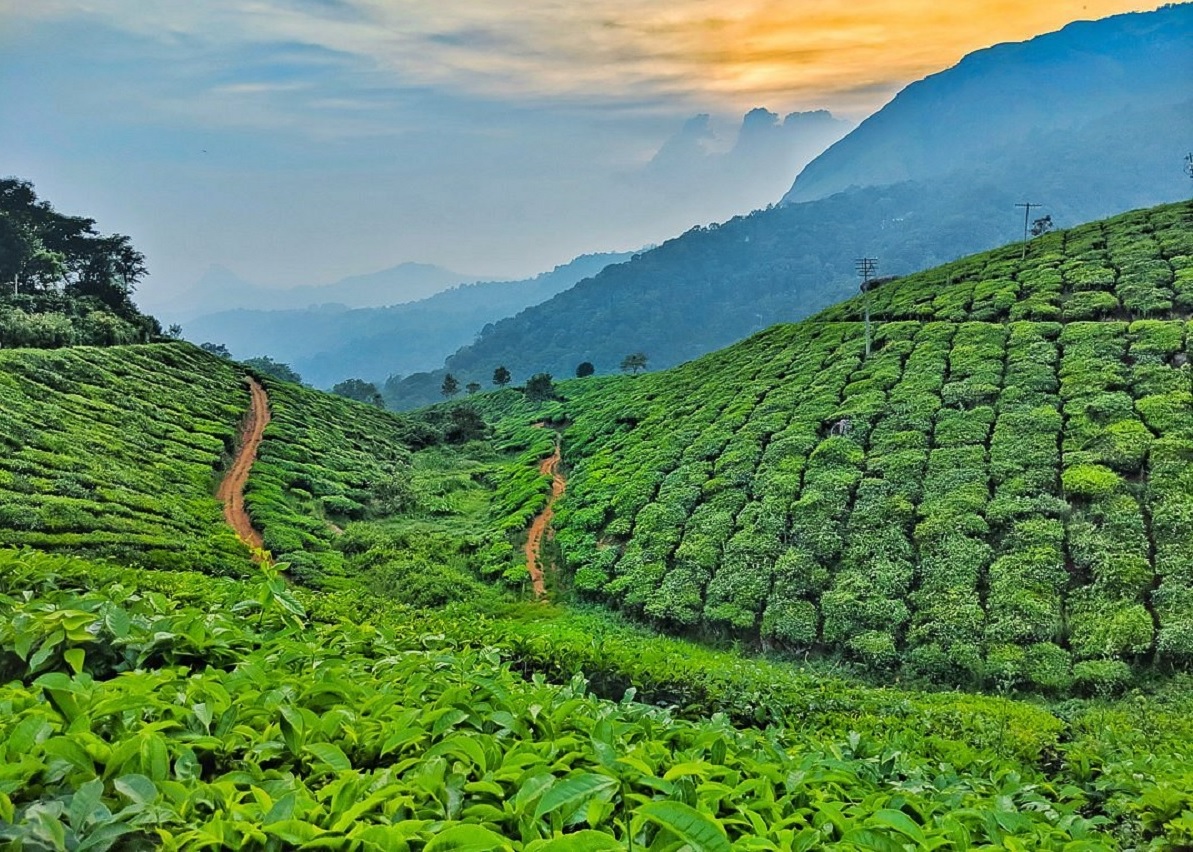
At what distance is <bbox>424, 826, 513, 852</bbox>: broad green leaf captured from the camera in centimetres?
173

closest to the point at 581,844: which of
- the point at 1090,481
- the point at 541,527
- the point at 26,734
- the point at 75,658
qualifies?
the point at 26,734

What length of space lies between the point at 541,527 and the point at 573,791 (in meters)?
24.0

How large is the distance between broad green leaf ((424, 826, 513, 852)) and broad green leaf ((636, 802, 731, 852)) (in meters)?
0.37

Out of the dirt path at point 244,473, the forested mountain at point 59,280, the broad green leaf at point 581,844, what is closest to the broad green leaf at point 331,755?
the broad green leaf at point 581,844

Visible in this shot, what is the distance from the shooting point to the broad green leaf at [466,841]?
173 centimetres

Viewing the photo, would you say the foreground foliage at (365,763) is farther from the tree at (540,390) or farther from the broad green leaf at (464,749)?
the tree at (540,390)

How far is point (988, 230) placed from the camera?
182 meters

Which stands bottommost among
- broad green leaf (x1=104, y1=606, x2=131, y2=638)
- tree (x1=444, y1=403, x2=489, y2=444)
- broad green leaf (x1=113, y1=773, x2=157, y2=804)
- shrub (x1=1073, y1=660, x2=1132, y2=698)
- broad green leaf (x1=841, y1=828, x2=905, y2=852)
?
shrub (x1=1073, y1=660, x2=1132, y2=698)

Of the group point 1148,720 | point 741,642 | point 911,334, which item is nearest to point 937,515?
point 741,642

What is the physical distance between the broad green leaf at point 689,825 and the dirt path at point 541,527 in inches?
759

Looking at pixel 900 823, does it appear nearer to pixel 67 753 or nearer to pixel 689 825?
pixel 689 825

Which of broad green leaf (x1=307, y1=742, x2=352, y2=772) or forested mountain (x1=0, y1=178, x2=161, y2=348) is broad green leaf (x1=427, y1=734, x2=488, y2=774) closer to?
broad green leaf (x1=307, y1=742, x2=352, y2=772)

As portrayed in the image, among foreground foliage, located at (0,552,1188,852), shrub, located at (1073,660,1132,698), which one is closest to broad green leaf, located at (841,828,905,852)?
foreground foliage, located at (0,552,1188,852)

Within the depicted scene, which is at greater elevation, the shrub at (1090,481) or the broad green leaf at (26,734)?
the broad green leaf at (26,734)
